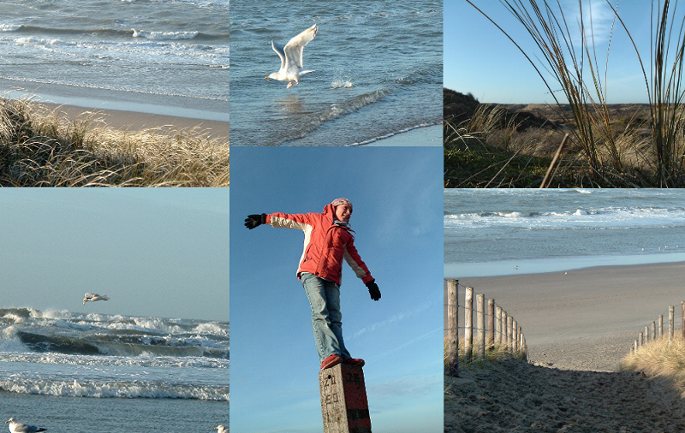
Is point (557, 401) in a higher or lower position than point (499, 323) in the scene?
lower

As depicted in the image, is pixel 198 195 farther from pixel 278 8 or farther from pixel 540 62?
pixel 540 62

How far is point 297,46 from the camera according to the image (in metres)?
10.0

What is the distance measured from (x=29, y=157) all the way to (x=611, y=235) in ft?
18.0

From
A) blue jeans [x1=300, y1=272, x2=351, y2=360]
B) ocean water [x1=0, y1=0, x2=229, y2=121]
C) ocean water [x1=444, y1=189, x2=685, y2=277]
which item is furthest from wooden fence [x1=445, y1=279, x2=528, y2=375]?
ocean water [x1=0, y1=0, x2=229, y2=121]

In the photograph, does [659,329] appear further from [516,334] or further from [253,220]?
[253,220]

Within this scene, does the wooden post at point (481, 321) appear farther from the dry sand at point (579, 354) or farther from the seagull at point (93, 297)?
the seagull at point (93, 297)

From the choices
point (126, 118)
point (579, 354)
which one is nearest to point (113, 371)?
point (126, 118)

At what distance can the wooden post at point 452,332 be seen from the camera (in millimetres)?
10399

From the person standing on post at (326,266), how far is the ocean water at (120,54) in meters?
1.59

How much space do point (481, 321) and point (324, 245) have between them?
8.39 ft

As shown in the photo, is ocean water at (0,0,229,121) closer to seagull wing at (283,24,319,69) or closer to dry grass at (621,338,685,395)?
seagull wing at (283,24,319,69)

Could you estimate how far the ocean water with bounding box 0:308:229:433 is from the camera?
9742mm

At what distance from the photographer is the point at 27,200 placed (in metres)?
9.88

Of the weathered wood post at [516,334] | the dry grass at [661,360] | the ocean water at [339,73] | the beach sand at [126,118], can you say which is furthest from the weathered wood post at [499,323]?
the beach sand at [126,118]
